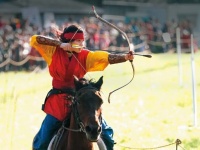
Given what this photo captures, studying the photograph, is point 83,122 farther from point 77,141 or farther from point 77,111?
point 77,141

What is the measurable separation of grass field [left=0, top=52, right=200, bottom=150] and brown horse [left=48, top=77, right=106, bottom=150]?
0.44 m

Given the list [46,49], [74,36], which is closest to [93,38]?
[46,49]

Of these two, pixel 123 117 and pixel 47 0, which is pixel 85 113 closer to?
pixel 123 117

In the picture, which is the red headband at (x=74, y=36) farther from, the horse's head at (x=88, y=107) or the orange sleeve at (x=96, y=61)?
the horse's head at (x=88, y=107)

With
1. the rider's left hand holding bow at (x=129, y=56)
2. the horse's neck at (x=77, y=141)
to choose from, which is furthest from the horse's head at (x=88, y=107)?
the rider's left hand holding bow at (x=129, y=56)

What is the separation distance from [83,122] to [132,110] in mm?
8773

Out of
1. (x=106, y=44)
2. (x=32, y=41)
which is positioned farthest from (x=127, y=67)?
(x=32, y=41)

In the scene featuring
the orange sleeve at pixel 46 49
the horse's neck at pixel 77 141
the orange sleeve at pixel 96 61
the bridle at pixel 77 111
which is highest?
the orange sleeve at pixel 46 49

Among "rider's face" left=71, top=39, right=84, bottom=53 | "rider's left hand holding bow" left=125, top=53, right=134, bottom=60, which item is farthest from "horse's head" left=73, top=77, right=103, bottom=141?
"rider's face" left=71, top=39, right=84, bottom=53

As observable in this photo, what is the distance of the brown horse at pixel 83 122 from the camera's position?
5.16m

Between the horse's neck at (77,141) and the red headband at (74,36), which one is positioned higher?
the red headband at (74,36)

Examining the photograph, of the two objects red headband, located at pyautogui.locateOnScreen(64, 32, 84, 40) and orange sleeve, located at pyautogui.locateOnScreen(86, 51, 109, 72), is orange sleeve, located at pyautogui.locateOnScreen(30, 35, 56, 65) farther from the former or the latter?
orange sleeve, located at pyautogui.locateOnScreen(86, 51, 109, 72)

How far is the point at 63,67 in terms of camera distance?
246 inches

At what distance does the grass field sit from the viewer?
34.2 feet
